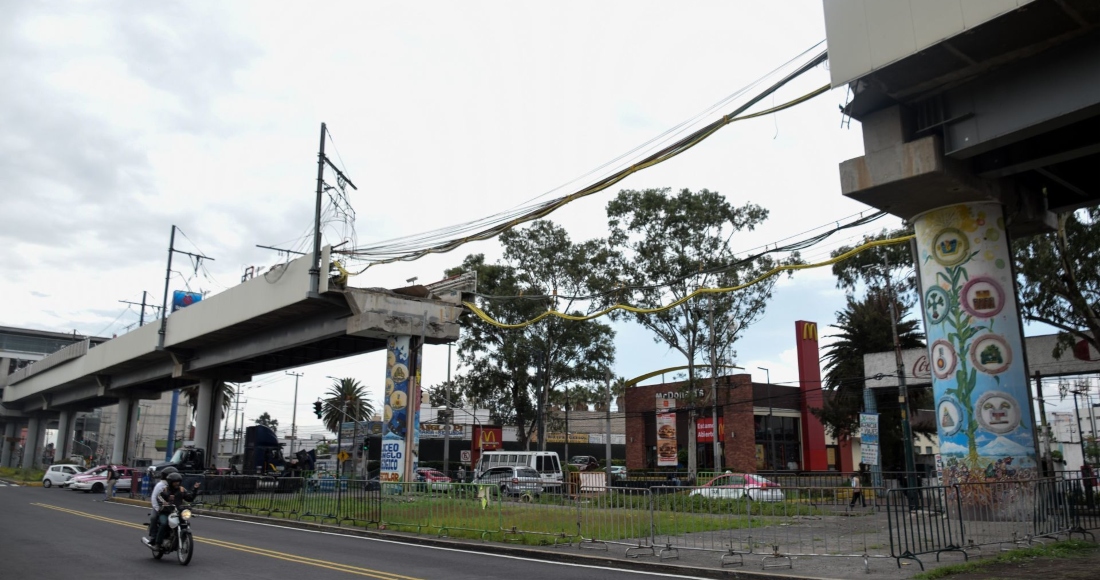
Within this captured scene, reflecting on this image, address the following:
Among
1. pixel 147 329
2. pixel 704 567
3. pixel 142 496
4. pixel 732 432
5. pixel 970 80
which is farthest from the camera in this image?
pixel 732 432

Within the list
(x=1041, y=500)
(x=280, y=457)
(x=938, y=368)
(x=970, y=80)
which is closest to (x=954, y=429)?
(x=938, y=368)

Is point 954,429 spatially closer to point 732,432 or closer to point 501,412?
point 732,432

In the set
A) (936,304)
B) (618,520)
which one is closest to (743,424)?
(936,304)

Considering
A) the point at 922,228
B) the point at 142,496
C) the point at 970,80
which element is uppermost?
the point at 970,80

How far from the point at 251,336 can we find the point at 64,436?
46885mm

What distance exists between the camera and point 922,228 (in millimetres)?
17812

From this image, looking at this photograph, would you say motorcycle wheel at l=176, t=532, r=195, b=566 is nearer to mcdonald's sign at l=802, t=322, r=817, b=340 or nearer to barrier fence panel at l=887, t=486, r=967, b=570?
barrier fence panel at l=887, t=486, r=967, b=570

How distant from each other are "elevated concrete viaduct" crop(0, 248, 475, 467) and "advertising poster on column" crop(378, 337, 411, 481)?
841 mm

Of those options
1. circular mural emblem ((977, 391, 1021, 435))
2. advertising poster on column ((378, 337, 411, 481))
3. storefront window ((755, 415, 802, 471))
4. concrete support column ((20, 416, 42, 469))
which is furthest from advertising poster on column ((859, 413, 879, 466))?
concrete support column ((20, 416, 42, 469))

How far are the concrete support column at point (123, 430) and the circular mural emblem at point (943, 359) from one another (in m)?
57.6

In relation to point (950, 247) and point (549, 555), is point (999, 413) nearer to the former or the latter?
point (950, 247)

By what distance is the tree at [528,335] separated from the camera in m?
47.6

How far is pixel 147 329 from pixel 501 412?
22.0 metres

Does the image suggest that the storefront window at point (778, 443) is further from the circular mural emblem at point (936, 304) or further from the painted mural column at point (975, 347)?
the painted mural column at point (975, 347)
